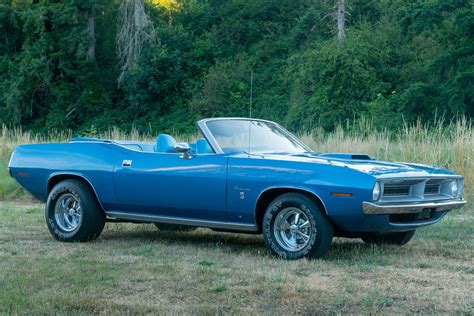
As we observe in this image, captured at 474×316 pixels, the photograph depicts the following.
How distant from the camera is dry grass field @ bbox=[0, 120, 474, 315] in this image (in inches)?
253

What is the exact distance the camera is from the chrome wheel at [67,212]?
10117 mm

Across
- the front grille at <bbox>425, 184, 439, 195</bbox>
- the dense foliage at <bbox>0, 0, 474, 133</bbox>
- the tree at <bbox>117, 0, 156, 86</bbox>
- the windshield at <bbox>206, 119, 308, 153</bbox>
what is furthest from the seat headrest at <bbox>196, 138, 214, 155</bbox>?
the tree at <bbox>117, 0, 156, 86</bbox>

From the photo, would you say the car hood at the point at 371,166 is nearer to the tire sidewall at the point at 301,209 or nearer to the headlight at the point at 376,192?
the headlight at the point at 376,192

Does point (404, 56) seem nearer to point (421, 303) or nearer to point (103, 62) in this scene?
point (103, 62)

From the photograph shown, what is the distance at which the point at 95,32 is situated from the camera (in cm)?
5234

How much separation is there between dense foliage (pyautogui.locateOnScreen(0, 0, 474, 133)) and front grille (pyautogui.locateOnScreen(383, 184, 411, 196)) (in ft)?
87.0

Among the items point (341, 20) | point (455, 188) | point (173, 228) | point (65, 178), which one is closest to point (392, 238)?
point (455, 188)

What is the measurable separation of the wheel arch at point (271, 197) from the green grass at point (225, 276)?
416 mm

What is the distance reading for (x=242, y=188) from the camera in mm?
8766

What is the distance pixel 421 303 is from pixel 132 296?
2.17 m

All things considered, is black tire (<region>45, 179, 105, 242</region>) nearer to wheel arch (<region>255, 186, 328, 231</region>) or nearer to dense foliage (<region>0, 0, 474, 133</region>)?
wheel arch (<region>255, 186, 328, 231</region>)

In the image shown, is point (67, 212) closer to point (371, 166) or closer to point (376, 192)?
point (371, 166)

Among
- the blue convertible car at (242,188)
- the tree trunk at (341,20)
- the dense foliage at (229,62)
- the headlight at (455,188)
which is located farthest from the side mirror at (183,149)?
the tree trunk at (341,20)

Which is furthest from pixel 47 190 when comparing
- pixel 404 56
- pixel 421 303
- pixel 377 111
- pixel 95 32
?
pixel 95 32
